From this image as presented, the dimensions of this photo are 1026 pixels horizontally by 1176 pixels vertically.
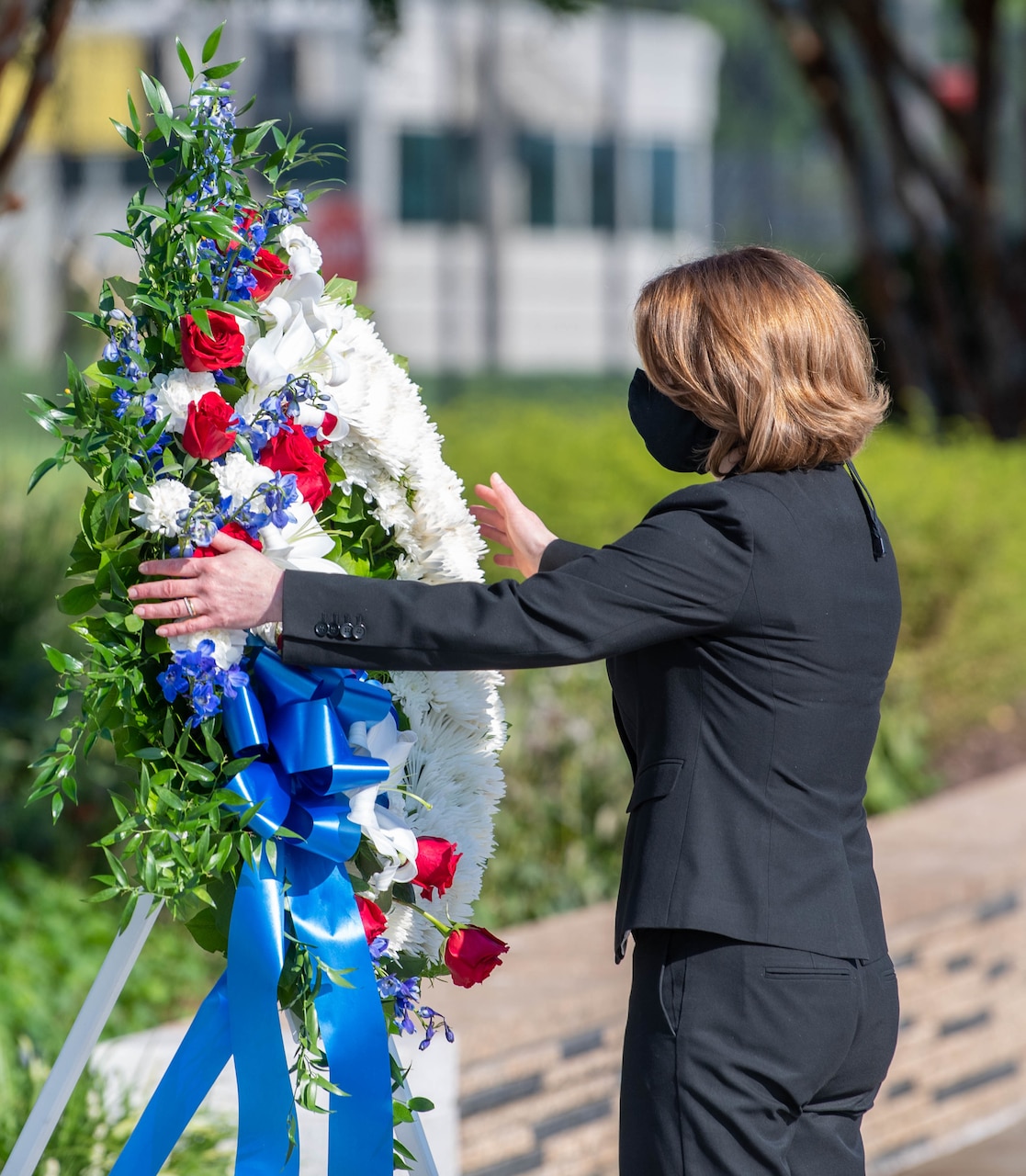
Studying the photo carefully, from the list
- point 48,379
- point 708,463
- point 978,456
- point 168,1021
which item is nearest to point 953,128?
point 978,456

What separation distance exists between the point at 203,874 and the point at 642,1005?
595mm

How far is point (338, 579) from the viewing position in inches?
72.9

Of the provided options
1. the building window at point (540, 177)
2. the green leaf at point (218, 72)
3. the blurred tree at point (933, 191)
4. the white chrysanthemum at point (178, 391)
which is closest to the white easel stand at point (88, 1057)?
the white chrysanthemum at point (178, 391)

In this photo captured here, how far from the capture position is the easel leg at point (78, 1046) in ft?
6.51

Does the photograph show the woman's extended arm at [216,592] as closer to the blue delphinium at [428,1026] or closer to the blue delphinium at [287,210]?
the blue delphinium at [287,210]

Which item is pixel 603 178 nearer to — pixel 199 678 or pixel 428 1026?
pixel 428 1026

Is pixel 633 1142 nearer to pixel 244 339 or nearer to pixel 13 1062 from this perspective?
pixel 244 339

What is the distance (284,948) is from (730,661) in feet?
2.25

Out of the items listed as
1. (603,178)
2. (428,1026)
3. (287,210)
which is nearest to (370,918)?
(428,1026)

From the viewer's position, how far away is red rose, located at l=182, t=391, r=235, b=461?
5.94 feet

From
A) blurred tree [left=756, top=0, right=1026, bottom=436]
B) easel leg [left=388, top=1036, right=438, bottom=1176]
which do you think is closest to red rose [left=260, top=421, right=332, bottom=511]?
easel leg [left=388, top=1036, right=438, bottom=1176]

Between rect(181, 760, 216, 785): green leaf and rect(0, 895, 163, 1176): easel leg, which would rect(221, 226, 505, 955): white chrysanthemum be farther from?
rect(0, 895, 163, 1176): easel leg

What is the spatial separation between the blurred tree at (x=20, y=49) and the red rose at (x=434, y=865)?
2.70m

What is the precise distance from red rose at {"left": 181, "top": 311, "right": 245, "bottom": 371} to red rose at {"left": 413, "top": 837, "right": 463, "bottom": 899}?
707mm
